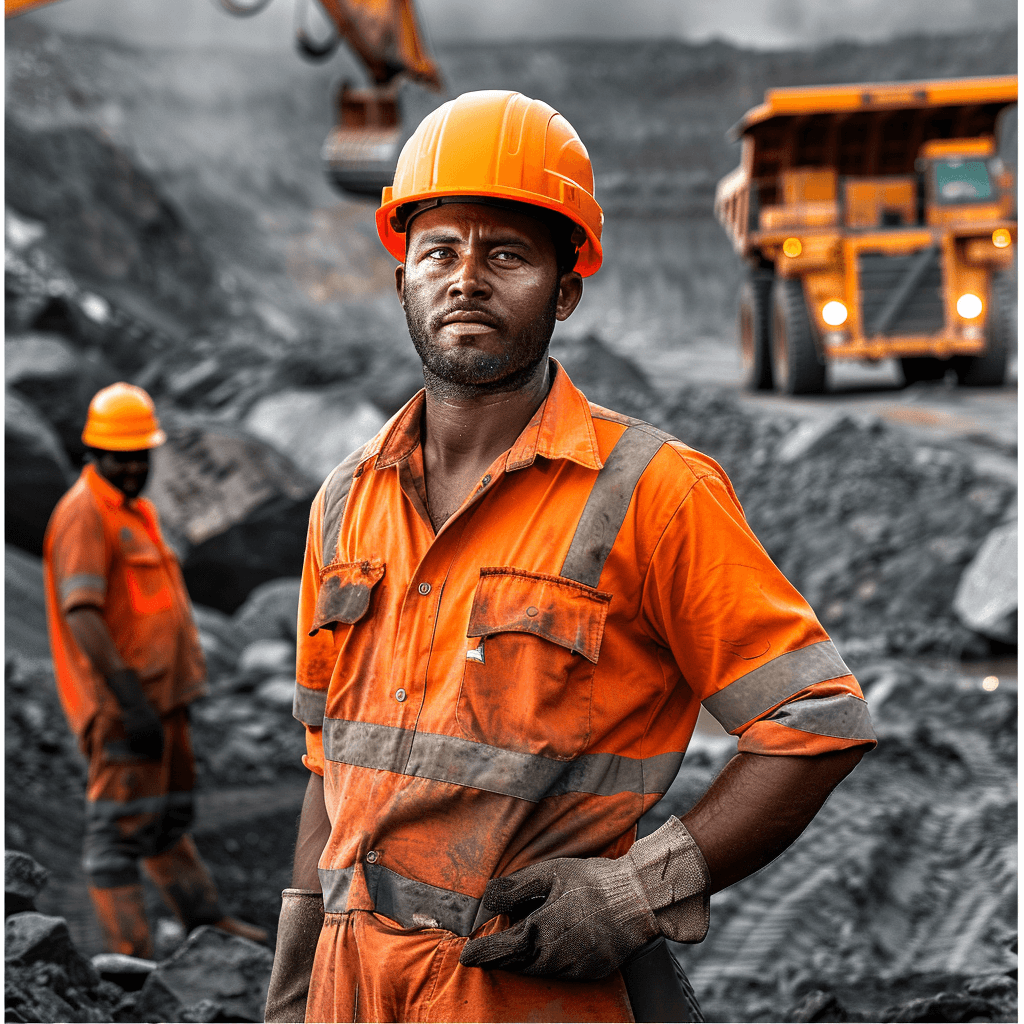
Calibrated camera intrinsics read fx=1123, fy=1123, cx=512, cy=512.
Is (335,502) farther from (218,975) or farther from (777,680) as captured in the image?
(218,975)

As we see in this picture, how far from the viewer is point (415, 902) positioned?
1448 millimetres

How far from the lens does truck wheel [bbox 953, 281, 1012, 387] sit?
943 centimetres

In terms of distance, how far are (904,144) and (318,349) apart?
7.48 metres

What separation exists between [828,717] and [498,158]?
859 mm

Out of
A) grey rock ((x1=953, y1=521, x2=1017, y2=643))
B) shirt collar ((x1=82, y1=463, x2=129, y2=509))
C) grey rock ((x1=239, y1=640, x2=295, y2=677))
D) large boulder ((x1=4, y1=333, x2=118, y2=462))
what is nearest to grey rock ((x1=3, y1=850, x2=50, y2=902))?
shirt collar ((x1=82, y1=463, x2=129, y2=509))

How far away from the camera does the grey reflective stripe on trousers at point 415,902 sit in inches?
56.1

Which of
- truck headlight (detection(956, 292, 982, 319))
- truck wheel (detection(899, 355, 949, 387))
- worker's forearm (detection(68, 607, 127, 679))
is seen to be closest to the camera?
worker's forearm (detection(68, 607, 127, 679))

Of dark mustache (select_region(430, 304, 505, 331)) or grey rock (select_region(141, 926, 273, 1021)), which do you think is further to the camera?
grey rock (select_region(141, 926, 273, 1021))

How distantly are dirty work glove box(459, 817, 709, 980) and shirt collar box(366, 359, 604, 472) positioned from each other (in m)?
0.51

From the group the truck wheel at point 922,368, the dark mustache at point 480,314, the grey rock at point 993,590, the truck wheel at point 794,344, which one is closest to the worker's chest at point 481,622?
the dark mustache at point 480,314

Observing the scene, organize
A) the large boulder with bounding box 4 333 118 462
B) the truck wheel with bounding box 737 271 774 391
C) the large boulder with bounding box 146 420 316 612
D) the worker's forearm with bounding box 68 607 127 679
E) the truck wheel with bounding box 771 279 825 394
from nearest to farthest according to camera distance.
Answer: the worker's forearm with bounding box 68 607 127 679
the large boulder with bounding box 146 420 316 612
the truck wheel with bounding box 771 279 825 394
the large boulder with bounding box 4 333 118 462
the truck wheel with bounding box 737 271 774 391

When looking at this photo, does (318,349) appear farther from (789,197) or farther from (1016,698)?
(1016,698)

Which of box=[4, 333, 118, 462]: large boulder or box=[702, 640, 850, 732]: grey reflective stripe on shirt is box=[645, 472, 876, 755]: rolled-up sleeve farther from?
box=[4, 333, 118, 462]: large boulder

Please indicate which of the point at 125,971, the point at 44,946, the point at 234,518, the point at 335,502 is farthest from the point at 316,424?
the point at 335,502
